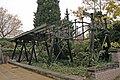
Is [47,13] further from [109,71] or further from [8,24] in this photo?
[109,71]

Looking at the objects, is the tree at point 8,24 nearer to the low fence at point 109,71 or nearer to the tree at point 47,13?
the tree at point 47,13

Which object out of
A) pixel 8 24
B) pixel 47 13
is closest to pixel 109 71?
pixel 47 13

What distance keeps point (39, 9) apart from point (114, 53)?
64.2 feet

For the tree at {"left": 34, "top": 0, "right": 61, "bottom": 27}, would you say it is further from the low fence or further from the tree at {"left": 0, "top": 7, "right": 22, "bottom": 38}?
the low fence

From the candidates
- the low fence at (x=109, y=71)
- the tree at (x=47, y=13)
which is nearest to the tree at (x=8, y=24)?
the tree at (x=47, y=13)

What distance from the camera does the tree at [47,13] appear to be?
78.2ft

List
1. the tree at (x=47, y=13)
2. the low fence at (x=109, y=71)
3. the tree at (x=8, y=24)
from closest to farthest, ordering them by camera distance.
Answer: the low fence at (x=109, y=71), the tree at (x=47, y=13), the tree at (x=8, y=24)

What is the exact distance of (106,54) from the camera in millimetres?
7934

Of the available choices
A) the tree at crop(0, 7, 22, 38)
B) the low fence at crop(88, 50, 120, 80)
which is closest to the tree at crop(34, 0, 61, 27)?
the tree at crop(0, 7, 22, 38)

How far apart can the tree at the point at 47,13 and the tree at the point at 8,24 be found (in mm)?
4635

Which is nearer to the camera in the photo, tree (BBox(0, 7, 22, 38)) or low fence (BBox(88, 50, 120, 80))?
low fence (BBox(88, 50, 120, 80))

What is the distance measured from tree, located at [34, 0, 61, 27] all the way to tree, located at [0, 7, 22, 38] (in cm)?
463

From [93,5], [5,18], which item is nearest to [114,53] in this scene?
[93,5]

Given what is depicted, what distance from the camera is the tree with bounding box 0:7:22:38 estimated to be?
26688 millimetres
